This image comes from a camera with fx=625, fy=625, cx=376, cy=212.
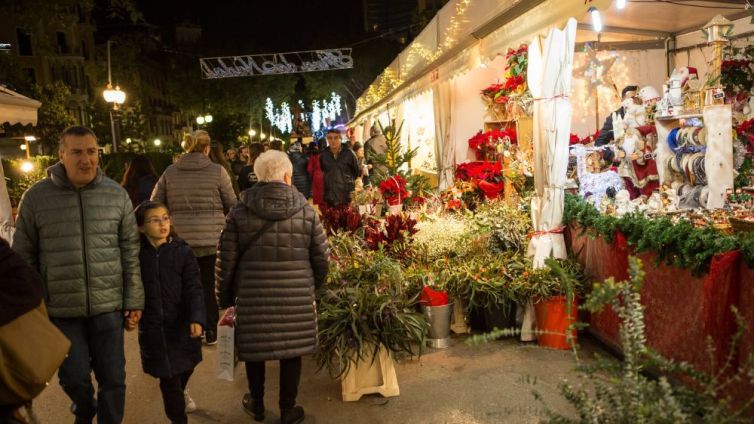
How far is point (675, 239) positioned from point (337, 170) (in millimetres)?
5235

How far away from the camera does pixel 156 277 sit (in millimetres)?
3965

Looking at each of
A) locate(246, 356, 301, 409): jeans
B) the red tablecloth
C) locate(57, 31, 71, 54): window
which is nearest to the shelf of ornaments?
the red tablecloth

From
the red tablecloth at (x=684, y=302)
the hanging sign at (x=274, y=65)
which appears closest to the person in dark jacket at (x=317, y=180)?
the red tablecloth at (x=684, y=302)

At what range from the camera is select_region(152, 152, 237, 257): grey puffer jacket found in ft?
19.4

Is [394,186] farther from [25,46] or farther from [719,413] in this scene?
[25,46]

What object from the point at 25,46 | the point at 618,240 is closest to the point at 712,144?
the point at 618,240

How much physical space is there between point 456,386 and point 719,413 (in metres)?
3.18

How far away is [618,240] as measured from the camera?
16.7 feet

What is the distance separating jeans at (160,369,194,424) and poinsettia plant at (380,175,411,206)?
3.90 m

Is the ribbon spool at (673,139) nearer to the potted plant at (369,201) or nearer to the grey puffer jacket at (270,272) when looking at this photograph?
the potted plant at (369,201)

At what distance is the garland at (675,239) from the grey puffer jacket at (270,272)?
2.40 meters

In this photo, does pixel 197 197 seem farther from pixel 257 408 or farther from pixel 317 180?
pixel 317 180

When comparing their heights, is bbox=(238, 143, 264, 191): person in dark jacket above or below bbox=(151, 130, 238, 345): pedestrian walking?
above

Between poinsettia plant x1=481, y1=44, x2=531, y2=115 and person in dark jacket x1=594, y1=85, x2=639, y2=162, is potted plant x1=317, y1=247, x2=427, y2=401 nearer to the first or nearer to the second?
person in dark jacket x1=594, y1=85, x2=639, y2=162
